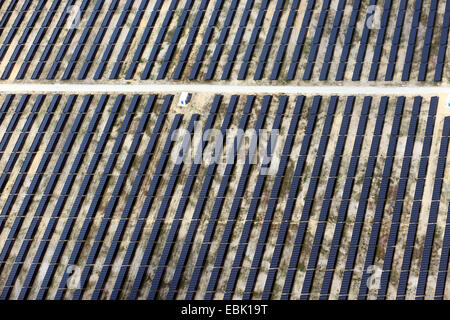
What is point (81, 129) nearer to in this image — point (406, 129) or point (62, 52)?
point (62, 52)

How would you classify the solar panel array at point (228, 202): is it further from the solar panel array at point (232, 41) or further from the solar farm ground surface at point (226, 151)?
the solar panel array at point (232, 41)

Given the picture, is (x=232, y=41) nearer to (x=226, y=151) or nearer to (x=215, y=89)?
(x=215, y=89)

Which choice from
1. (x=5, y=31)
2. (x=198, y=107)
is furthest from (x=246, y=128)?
(x=5, y=31)

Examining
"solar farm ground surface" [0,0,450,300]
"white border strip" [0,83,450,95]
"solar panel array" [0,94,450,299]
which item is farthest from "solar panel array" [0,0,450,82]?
"solar panel array" [0,94,450,299]

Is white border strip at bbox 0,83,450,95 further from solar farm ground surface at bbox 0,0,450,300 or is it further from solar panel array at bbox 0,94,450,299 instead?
solar panel array at bbox 0,94,450,299

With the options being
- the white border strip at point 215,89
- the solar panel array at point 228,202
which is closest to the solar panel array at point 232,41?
the white border strip at point 215,89

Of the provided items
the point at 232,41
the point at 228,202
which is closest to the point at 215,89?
the point at 232,41
